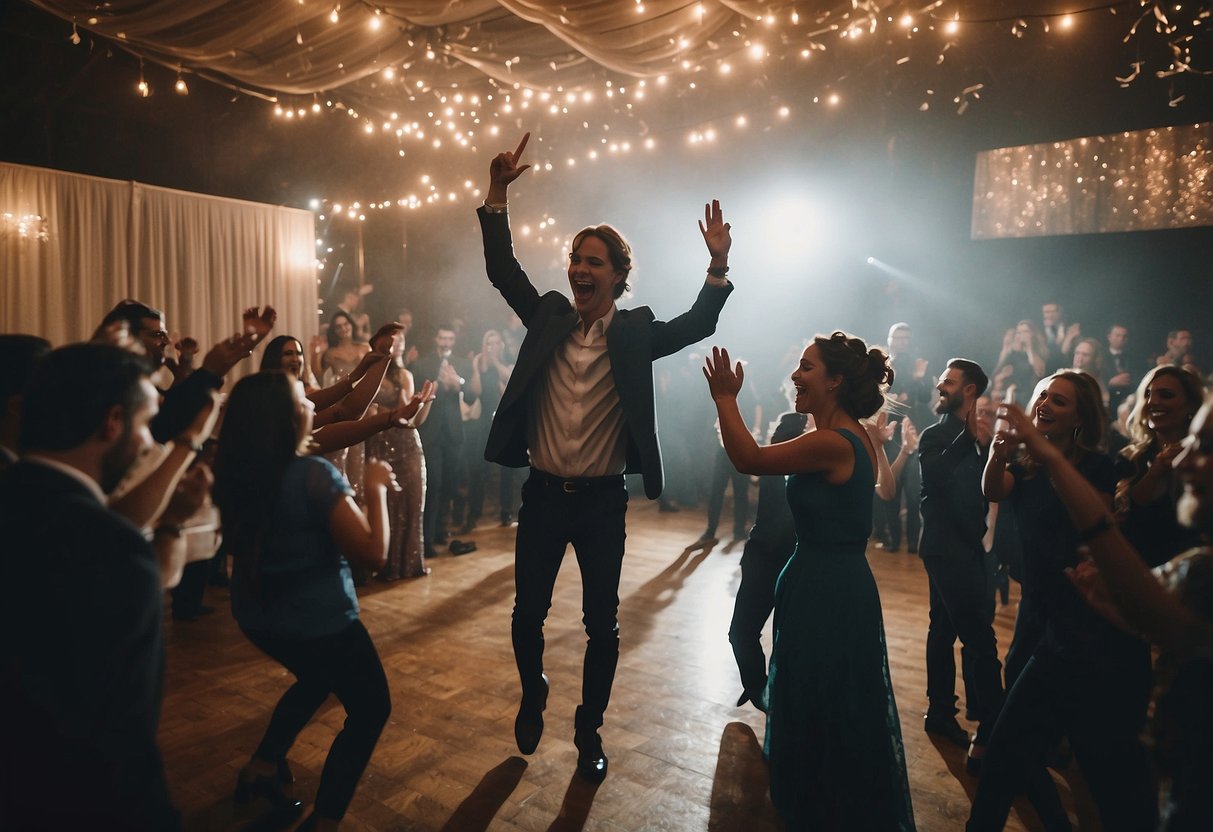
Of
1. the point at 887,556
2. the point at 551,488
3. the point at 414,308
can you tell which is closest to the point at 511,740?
the point at 551,488

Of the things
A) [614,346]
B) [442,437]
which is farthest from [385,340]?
[442,437]

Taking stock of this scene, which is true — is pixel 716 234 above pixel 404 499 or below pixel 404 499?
above

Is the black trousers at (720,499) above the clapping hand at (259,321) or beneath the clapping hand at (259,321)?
beneath

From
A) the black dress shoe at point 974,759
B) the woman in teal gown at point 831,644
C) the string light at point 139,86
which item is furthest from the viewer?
the string light at point 139,86

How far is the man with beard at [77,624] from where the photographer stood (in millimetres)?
994

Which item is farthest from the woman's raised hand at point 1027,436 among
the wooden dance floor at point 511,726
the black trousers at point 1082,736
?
the wooden dance floor at point 511,726

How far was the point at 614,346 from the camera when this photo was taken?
2486mm

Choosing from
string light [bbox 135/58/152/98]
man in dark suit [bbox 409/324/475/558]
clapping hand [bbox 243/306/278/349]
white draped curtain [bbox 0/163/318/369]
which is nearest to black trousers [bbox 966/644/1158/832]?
clapping hand [bbox 243/306/278/349]

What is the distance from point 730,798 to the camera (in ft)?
7.68

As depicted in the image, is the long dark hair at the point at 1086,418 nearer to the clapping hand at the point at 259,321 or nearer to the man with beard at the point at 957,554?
the man with beard at the point at 957,554

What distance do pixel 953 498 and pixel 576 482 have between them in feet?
4.86

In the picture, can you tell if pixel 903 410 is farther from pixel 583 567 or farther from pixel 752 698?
pixel 583 567

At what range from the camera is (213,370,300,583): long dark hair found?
1.68 metres

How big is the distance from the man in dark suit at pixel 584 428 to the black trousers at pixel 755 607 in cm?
68
